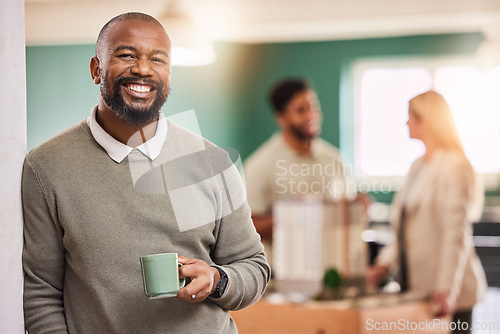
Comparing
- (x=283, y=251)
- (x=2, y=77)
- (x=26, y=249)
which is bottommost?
(x=283, y=251)

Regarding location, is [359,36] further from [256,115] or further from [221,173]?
[221,173]

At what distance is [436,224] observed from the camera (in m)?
1.76

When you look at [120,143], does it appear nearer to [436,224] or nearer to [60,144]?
[60,144]

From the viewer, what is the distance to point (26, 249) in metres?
0.88

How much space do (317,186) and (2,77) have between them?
0.96 metres

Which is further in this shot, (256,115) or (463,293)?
(256,115)

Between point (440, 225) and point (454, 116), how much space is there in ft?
1.32

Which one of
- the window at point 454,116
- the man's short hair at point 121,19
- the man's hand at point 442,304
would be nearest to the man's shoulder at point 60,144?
the man's short hair at point 121,19

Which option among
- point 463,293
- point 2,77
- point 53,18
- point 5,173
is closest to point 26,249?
point 5,173

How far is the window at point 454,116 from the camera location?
6.25ft

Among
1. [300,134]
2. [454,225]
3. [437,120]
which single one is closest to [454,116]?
[437,120]

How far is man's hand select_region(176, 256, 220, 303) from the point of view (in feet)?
2.49

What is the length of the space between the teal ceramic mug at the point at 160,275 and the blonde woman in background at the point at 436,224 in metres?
1.10

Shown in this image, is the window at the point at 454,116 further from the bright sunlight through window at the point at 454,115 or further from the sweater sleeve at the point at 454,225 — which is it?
the sweater sleeve at the point at 454,225
